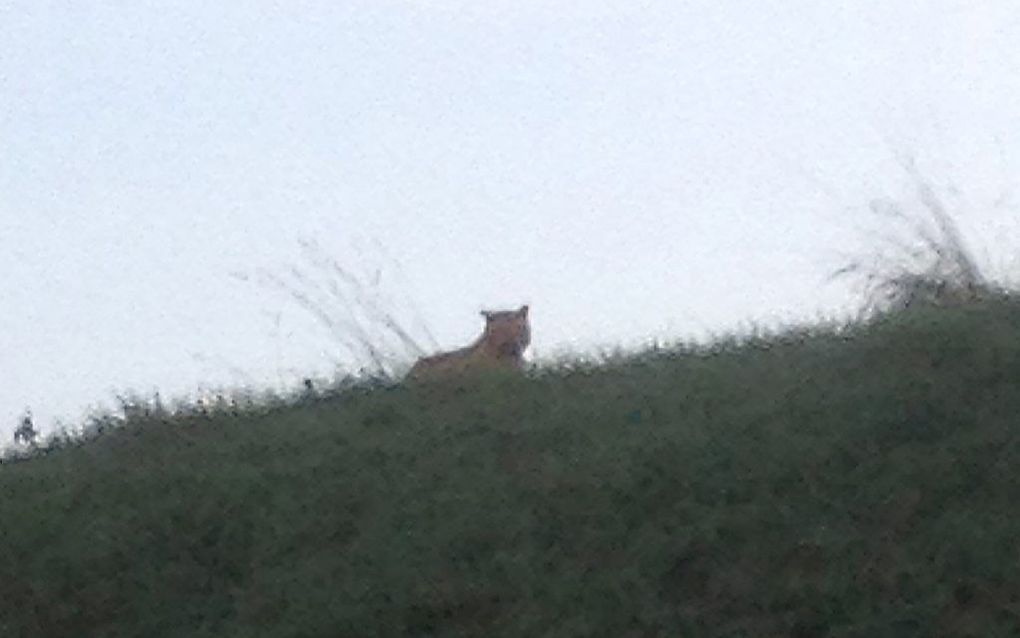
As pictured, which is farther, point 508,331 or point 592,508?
point 508,331

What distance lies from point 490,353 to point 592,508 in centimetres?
453

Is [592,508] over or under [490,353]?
under

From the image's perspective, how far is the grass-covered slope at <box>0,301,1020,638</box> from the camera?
8.67 metres

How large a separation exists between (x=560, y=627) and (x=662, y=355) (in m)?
3.96

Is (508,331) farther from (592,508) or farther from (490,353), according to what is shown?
(592,508)

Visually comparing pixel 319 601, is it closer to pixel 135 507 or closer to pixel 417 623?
pixel 417 623

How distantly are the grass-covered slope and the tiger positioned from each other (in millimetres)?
664

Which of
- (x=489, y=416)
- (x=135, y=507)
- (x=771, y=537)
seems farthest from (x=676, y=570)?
(x=135, y=507)

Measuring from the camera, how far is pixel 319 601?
30.8 feet

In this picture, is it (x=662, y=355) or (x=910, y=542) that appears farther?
(x=662, y=355)

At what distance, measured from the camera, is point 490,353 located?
46.3 ft

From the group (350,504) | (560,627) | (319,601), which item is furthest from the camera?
(350,504)

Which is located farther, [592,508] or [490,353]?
[490,353]

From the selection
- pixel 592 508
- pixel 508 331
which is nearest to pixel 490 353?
pixel 508 331
